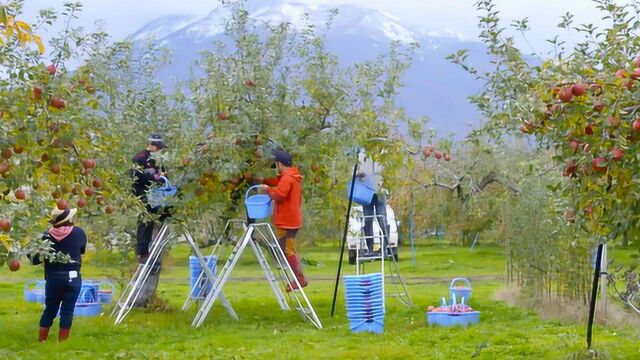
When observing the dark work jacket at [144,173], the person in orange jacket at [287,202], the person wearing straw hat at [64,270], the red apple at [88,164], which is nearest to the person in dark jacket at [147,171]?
the dark work jacket at [144,173]

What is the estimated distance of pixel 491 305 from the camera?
11.4 metres

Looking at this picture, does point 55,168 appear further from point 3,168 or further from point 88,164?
point 3,168

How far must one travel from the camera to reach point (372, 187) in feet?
35.0

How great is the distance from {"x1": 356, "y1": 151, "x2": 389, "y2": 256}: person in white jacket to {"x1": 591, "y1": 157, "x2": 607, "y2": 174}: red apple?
5.28 meters

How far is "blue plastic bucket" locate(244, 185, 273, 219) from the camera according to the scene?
956cm

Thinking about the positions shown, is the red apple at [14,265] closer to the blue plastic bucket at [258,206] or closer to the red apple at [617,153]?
the red apple at [617,153]

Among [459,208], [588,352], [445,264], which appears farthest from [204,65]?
[459,208]

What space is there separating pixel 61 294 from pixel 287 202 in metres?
2.54

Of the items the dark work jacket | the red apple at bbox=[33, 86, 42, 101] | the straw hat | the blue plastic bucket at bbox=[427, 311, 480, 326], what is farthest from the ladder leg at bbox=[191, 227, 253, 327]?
the red apple at bbox=[33, 86, 42, 101]

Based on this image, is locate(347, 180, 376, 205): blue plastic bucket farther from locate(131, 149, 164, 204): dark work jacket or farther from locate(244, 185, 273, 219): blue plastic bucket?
locate(131, 149, 164, 204): dark work jacket

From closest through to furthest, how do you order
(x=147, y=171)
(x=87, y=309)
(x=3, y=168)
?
(x=3, y=168)
(x=147, y=171)
(x=87, y=309)

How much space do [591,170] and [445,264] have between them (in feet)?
60.1

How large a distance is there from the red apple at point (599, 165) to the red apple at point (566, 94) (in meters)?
0.33

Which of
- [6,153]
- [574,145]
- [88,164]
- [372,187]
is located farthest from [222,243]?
[574,145]
